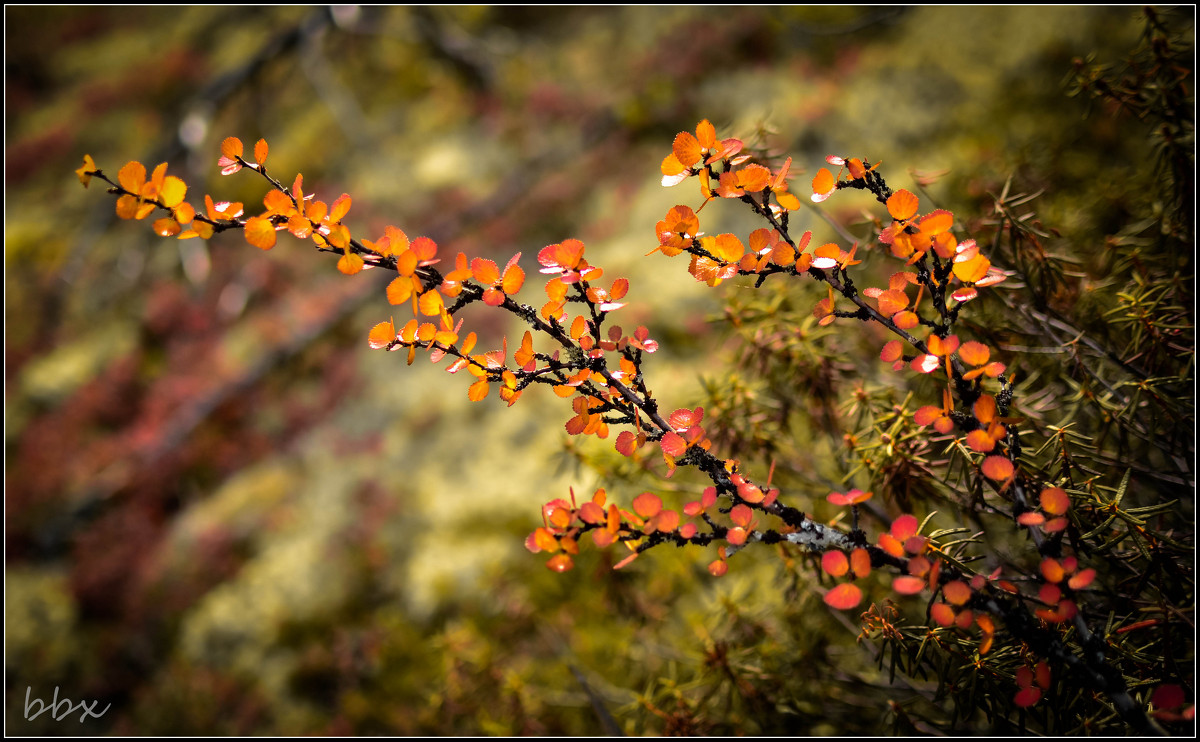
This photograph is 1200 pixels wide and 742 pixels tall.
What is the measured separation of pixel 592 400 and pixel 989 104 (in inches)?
160

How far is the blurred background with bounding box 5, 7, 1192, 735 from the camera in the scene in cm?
199

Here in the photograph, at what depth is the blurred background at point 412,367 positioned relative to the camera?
6.54ft

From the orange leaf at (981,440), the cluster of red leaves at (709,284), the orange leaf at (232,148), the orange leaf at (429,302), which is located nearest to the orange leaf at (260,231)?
the cluster of red leaves at (709,284)

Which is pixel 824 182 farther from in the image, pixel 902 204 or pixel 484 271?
pixel 484 271

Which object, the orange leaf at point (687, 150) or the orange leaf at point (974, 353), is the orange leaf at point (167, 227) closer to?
the orange leaf at point (687, 150)

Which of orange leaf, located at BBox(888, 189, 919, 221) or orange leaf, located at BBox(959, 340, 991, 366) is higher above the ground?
orange leaf, located at BBox(888, 189, 919, 221)

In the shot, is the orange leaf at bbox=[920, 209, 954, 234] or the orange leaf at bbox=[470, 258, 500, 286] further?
the orange leaf at bbox=[470, 258, 500, 286]

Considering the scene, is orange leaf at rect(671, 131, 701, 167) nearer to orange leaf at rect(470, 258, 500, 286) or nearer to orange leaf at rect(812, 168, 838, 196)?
orange leaf at rect(812, 168, 838, 196)

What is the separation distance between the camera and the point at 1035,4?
368 cm

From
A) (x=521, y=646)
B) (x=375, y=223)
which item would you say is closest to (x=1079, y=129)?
(x=521, y=646)

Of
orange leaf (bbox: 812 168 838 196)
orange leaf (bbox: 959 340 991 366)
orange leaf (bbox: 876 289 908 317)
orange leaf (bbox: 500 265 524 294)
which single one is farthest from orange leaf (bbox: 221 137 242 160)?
orange leaf (bbox: 959 340 991 366)

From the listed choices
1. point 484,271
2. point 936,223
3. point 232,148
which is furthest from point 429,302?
point 936,223

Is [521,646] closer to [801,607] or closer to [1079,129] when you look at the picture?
[801,607]

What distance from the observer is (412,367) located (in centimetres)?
439
